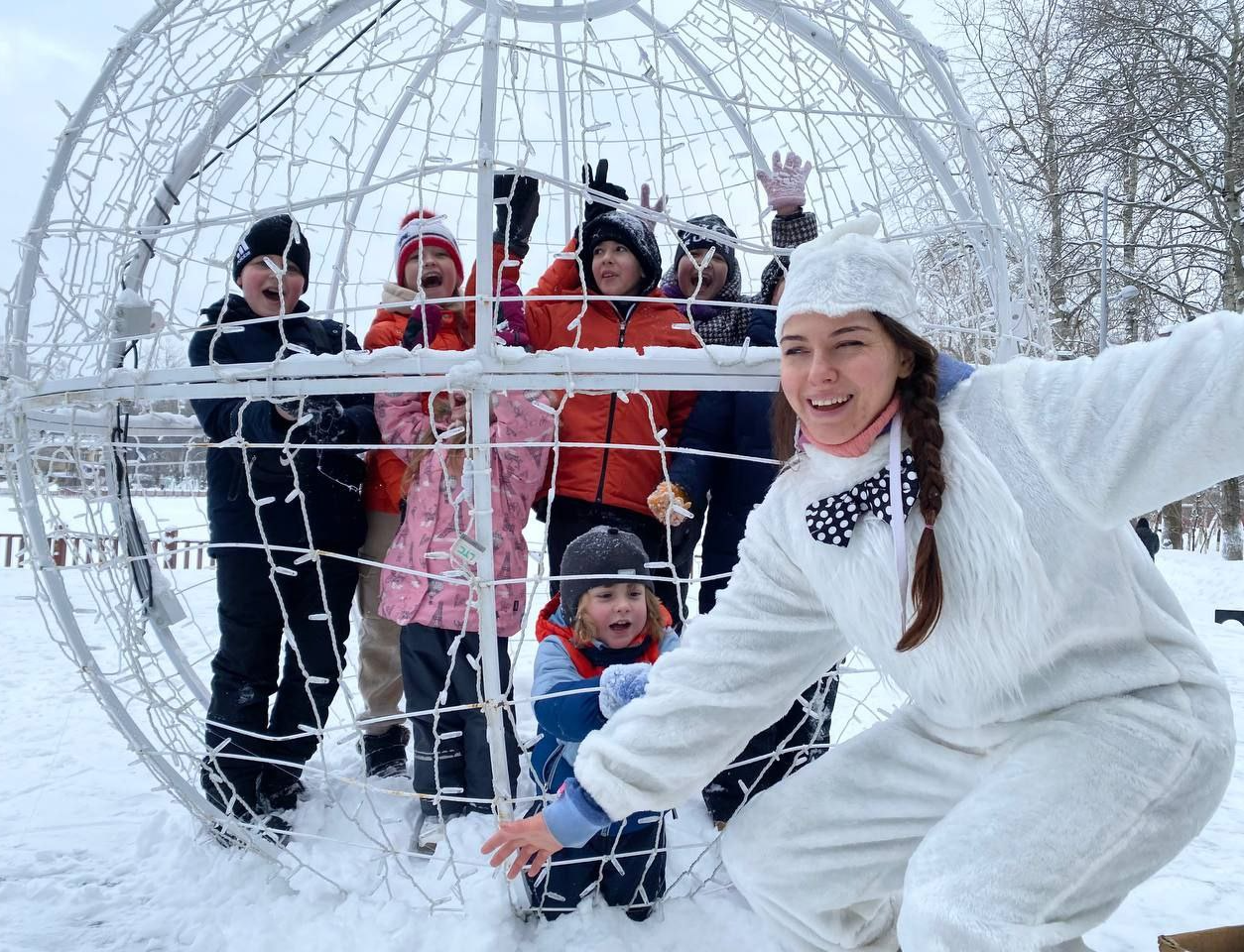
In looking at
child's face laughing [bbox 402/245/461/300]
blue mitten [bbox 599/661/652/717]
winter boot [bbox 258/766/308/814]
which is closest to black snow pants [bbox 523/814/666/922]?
blue mitten [bbox 599/661/652/717]

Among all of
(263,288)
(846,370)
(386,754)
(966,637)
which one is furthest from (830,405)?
(386,754)

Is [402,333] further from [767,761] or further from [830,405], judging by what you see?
[767,761]

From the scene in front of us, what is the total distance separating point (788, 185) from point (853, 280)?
132 cm

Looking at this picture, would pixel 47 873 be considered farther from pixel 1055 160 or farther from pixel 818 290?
pixel 1055 160

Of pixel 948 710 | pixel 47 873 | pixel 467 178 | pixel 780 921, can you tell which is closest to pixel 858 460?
pixel 948 710

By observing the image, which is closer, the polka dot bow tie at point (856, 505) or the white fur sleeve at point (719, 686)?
the polka dot bow tie at point (856, 505)

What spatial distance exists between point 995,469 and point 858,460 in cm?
21

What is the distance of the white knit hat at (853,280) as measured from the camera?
1.39m

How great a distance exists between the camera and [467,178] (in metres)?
4.01

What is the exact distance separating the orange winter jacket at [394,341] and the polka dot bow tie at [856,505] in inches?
49.5

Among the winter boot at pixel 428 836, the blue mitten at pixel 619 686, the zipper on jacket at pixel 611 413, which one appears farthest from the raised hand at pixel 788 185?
the winter boot at pixel 428 836

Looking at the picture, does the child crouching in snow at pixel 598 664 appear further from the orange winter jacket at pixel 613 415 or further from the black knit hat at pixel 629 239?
the black knit hat at pixel 629 239

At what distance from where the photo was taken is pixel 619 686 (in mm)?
1944

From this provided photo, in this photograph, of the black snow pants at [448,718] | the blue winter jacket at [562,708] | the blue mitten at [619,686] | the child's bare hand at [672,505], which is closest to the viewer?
the blue mitten at [619,686]
